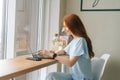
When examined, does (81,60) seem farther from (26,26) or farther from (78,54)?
(26,26)

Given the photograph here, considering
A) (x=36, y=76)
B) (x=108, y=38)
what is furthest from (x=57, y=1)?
(x=36, y=76)

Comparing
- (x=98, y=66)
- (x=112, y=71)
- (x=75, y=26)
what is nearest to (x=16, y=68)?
(x=75, y=26)

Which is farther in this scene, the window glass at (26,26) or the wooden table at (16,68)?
the window glass at (26,26)

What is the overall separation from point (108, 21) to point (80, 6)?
43 centimetres

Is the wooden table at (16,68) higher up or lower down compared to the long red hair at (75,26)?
lower down

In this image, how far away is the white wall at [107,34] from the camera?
276cm

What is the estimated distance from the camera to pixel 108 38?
2818 millimetres

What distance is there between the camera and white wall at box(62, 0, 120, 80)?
276cm

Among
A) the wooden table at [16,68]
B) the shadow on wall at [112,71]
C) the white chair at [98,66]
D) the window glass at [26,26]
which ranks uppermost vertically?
the window glass at [26,26]

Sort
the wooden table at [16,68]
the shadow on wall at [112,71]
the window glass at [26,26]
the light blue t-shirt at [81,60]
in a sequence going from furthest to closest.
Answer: the shadow on wall at [112,71], the window glass at [26,26], the light blue t-shirt at [81,60], the wooden table at [16,68]

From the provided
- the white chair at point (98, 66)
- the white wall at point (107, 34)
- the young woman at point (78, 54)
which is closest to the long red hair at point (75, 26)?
the young woman at point (78, 54)

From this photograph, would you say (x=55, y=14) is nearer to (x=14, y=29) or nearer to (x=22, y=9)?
(x=22, y=9)

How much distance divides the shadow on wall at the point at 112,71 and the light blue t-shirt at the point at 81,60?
0.79 meters

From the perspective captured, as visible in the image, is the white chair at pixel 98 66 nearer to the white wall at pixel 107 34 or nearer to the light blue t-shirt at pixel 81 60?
the light blue t-shirt at pixel 81 60
